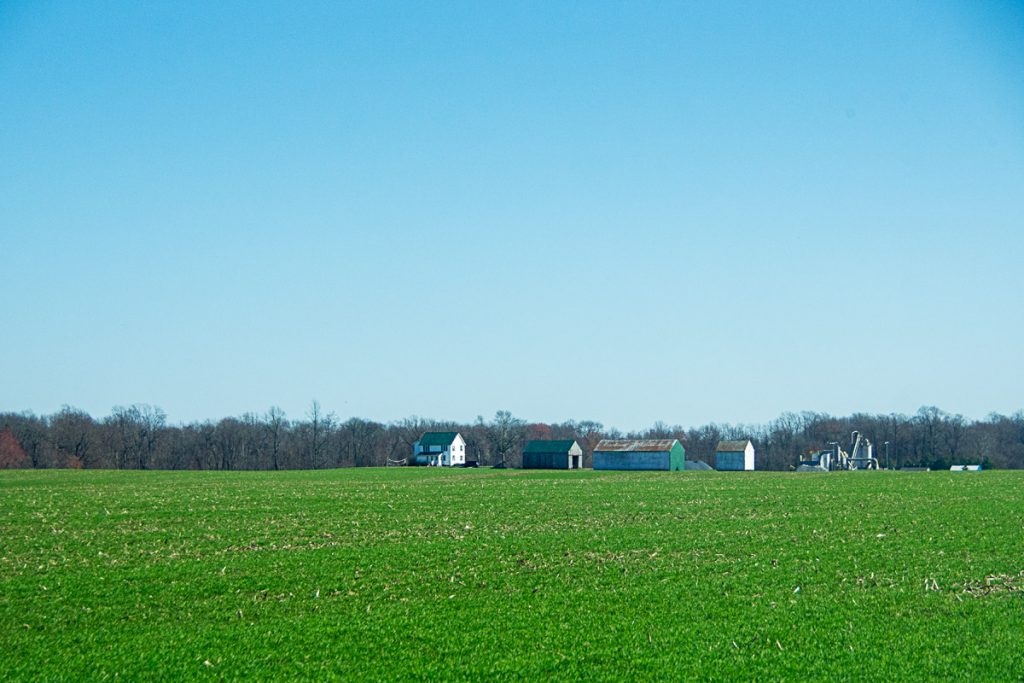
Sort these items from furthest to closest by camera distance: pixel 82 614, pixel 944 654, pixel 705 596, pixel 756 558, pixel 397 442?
pixel 397 442, pixel 756 558, pixel 705 596, pixel 82 614, pixel 944 654

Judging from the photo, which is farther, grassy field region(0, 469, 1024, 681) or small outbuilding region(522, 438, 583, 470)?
small outbuilding region(522, 438, 583, 470)

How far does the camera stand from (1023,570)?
2247cm

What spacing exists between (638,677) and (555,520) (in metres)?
20.3

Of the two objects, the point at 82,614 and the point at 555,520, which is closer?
the point at 82,614

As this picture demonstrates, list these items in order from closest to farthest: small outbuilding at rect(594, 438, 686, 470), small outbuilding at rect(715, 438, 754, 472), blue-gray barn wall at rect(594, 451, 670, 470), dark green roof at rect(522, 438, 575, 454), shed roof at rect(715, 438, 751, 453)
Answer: blue-gray barn wall at rect(594, 451, 670, 470), small outbuilding at rect(594, 438, 686, 470), dark green roof at rect(522, 438, 575, 454), small outbuilding at rect(715, 438, 754, 472), shed roof at rect(715, 438, 751, 453)

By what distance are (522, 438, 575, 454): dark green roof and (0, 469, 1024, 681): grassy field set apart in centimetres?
8986

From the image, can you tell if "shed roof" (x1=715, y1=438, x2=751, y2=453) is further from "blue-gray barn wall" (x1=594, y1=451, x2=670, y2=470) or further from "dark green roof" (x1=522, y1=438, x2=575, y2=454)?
"dark green roof" (x1=522, y1=438, x2=575, y2=454)

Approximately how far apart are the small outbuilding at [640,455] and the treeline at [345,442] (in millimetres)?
45612

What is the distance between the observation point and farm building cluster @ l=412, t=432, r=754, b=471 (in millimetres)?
113188

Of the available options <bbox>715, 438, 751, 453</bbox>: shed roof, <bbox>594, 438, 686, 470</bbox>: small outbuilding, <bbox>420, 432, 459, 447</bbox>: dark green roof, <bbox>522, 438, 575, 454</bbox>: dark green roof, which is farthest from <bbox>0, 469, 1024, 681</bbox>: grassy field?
<bbox>420, 432, 459, 447</bbox>: dark green roof

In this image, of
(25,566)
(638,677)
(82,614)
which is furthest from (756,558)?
(25,566)

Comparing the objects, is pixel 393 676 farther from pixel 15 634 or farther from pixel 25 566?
pixel 25 566

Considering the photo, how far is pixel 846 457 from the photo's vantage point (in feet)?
524

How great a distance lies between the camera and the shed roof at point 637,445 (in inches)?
4464
